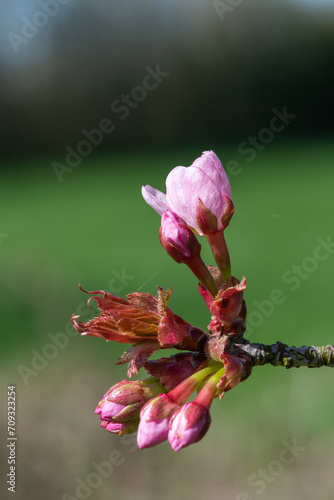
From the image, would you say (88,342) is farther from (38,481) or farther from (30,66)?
(30,66)

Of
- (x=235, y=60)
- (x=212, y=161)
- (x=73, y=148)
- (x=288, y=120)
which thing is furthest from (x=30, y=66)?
(x=212, y=161)
